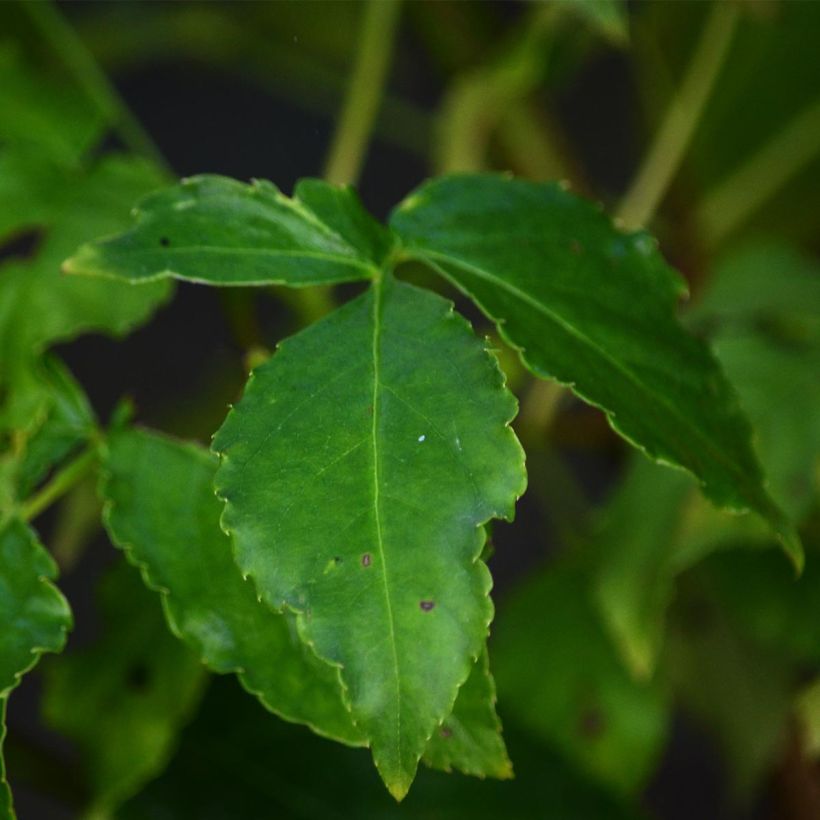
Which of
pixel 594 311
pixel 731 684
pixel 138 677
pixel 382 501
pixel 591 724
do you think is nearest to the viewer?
pixel 382 501

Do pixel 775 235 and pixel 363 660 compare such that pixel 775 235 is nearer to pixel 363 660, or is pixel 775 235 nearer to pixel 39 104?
pixel 39 104

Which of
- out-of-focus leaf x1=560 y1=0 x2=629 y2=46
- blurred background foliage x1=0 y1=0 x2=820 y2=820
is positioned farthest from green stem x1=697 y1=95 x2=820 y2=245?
out-of-focus leaf x1=560 y1=0 x2=629 y2=46

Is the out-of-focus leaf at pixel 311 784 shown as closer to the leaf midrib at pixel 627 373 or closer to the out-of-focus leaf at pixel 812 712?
the out-of-focus leaf at pixel 812 712

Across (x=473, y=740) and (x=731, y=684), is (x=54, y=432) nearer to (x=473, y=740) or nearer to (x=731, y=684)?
(x=473, y=740)

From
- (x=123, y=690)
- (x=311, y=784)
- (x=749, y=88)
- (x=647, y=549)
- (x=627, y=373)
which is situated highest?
(x=627, y=373)

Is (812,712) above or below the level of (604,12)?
below

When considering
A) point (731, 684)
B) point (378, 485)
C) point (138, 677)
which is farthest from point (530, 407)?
point (378, 485)

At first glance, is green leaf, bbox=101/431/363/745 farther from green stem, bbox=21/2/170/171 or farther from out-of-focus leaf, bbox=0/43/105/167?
green stem, bbox=21/2/170/171
